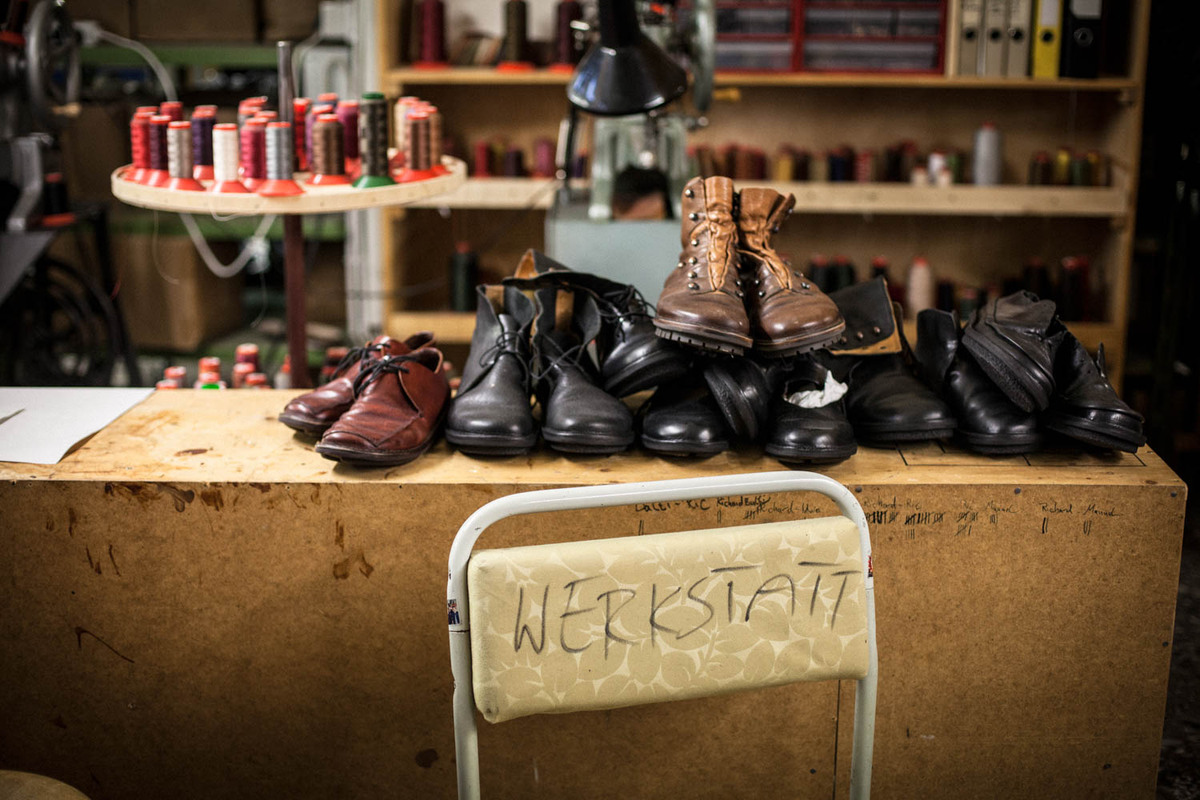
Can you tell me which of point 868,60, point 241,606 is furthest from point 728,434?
point 868,60

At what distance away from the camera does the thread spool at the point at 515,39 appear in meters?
3.42

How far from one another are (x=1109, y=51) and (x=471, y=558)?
3351mm

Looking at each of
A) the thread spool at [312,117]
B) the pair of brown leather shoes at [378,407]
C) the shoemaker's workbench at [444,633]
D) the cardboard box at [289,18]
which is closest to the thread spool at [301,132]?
the thread spool at [312,117]

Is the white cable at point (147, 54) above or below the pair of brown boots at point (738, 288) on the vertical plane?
above

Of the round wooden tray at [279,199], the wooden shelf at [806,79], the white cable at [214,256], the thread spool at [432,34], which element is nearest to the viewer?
the round wooden tray at [279,199]

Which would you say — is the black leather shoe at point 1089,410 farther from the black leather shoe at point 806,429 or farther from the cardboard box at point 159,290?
the cardboard box at point 159,290

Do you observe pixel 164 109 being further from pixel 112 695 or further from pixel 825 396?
pixel 825 396

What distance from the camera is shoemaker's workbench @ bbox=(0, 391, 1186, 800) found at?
4.46 ft

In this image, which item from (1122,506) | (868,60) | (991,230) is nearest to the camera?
(1122,506)

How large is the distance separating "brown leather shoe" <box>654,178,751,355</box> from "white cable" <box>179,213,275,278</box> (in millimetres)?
2558

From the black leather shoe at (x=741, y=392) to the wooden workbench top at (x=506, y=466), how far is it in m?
0.06

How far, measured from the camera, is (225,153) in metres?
1.90

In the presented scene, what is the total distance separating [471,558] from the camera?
0.96 metres

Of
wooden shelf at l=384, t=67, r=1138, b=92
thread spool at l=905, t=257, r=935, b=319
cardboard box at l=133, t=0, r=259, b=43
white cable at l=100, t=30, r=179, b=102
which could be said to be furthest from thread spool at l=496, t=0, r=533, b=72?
thread spool at l=905, t=257, r=935, b=319
